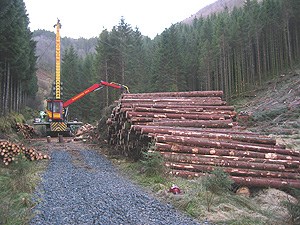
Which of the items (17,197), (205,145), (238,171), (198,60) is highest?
Answer: (198,60)

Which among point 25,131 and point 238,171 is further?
point 25,131

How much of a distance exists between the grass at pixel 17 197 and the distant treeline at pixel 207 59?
31.7m

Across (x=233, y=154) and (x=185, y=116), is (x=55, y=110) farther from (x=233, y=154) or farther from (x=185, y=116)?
(x=233, y=154)

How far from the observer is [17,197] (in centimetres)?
583

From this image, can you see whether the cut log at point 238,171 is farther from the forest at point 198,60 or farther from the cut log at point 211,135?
the forest at point 198,60

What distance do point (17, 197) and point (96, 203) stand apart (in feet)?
5.00

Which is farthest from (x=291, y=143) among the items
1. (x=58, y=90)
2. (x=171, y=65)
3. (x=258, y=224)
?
(x=171, y=65)

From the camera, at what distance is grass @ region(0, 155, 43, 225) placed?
435 centimetres

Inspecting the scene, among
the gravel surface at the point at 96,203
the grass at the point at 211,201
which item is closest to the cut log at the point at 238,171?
the grass at the point at 211,201

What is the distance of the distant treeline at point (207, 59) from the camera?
3962 centimetres

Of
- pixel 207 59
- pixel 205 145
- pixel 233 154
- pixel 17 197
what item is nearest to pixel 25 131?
Answer: pixel 205 145

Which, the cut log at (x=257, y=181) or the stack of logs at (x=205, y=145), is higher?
the stack of logs at (x=205, y=145)

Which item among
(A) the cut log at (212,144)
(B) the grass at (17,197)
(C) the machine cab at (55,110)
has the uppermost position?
(C) the machine cab at (55,110)

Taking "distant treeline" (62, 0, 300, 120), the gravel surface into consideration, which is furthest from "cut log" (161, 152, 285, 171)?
"distant treeline" (62, 0, 300, 120)
